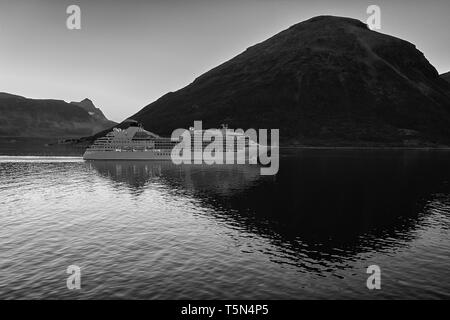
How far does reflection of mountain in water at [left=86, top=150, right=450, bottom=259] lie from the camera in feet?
135

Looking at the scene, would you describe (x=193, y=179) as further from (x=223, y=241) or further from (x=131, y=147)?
(x=131, y=147)

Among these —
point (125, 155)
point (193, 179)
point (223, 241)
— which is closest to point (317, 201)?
point (223, 241)

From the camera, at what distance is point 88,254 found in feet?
112

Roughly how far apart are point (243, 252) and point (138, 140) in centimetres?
12055

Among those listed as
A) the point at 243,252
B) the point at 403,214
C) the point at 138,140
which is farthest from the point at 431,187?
the point at 138,140

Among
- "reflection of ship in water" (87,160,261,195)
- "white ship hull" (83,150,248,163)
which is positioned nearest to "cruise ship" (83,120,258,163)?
"white ship hull" (83,150,248,163)

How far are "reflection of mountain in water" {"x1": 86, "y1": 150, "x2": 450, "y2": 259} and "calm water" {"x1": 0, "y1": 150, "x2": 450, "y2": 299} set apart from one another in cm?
27

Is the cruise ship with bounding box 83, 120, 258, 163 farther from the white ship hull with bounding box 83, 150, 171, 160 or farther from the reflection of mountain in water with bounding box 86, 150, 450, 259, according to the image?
the reflection of mountain in water with bounding box 86, 150, 450, 259

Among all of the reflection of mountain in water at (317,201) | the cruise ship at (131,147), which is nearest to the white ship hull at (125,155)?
the cruise ship at (131,147)

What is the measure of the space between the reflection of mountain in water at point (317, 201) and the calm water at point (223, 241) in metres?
0.27

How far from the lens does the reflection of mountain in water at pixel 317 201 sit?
41281mm

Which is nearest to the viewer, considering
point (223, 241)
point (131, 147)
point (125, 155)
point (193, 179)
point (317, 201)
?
point (223, 241)

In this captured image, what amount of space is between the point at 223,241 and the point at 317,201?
90.5ft

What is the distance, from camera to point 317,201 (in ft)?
201
